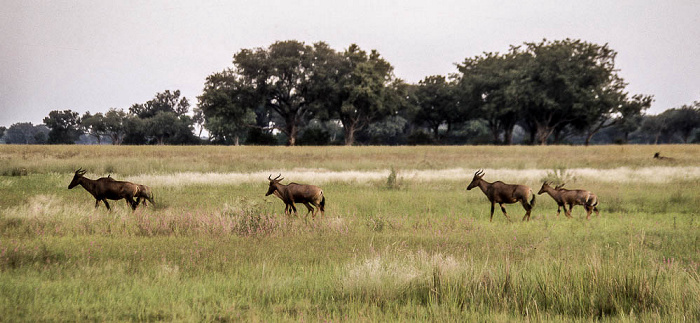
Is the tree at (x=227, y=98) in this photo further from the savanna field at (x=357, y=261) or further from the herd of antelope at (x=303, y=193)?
the herd of antelope at (x=303, y=193)

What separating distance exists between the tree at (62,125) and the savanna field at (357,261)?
6508cm

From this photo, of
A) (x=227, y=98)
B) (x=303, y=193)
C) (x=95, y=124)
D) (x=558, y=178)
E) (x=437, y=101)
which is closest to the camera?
(x=303, y=193)

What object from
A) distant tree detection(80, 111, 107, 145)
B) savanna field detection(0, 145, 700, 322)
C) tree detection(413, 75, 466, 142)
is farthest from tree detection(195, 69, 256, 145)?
savanna field detection(0, 145, 700, 322)

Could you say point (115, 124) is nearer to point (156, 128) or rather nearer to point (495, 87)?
point (156, 128)

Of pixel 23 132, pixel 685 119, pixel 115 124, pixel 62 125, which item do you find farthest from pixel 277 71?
pixel 685 119

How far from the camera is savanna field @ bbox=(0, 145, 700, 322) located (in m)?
5.44

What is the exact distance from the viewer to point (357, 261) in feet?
24.9

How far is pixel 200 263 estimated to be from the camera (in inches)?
289

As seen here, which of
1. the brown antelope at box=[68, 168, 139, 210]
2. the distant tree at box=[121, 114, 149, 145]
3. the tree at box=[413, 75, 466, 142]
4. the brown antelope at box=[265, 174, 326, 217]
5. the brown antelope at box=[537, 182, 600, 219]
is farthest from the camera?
the tree at box=[413, 75, 466, 142]

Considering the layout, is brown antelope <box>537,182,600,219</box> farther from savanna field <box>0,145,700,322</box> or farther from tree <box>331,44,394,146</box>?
tree <box>331,44,394,146</box>

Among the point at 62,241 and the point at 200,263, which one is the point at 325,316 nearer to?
the point at 200,263

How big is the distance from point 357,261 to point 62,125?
8277 centimetres

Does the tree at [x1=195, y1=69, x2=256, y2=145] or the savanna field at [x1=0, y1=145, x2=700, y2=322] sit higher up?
the tree at [x1=195, y1=69, x2=256, y2=145]

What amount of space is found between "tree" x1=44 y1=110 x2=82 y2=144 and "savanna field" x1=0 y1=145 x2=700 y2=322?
65084 millimetres
